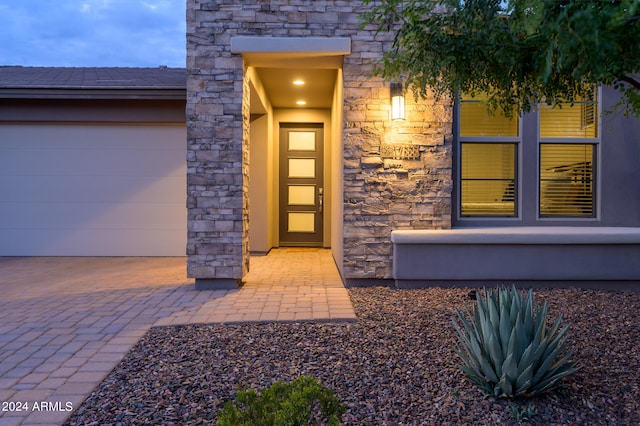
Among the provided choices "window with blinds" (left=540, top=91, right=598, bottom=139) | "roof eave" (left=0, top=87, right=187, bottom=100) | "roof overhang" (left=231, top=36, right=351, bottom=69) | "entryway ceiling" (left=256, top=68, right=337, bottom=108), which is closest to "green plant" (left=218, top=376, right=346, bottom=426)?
"roof overhang" (left=231, top=36, right=351, bottom=69)

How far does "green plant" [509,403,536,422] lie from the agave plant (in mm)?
66

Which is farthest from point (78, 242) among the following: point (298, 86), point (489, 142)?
point (489, 142)

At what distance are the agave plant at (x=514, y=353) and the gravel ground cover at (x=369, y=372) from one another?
98mm

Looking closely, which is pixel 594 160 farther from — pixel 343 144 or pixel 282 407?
pixel 282 407

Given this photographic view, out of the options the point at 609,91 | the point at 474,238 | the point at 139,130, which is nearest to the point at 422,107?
the point at 474,238

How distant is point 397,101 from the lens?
5.04m

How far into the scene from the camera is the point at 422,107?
5180 millimetres

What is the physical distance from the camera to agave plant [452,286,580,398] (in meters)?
2.26

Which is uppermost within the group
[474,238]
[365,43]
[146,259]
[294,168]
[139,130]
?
[365,43]

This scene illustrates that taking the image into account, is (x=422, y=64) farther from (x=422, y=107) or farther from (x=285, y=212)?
(x=285, y=212)

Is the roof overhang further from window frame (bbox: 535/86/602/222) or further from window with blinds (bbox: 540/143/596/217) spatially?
window with blinds (bbox: 540/143/596/217)

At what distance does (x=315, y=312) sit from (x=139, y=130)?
19.1 ft

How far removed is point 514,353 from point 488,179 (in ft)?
12.9

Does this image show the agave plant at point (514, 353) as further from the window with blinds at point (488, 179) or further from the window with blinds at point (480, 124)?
the window with blinds at point (480, 124)
